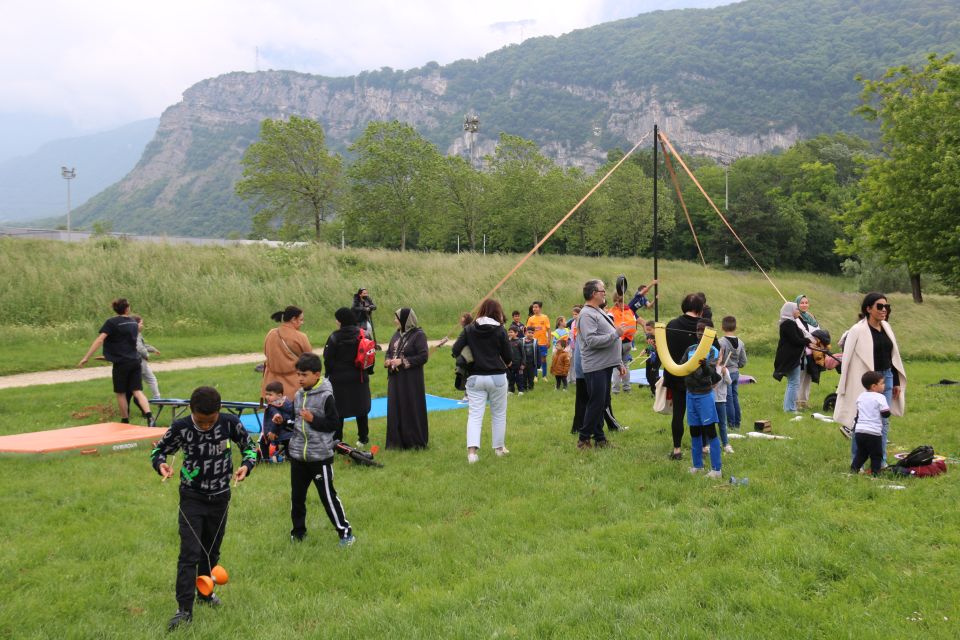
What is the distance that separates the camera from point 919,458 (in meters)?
7.01

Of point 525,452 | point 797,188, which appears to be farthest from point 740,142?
point 525,452

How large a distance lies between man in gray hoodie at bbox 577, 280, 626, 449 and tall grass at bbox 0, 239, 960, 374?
38.1 ft

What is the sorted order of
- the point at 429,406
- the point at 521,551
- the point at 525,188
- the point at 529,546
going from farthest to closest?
1. the point at 525,188
2. the point at 429,406
3. the point at 529,546
4. the point at 521,551

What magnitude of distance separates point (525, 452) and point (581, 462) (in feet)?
2.89

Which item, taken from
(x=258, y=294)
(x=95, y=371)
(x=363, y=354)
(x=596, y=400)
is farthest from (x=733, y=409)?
(x=258, y=294)

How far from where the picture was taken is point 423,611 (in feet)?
14.8

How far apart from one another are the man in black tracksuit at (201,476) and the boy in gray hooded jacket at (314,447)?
893 millimetres

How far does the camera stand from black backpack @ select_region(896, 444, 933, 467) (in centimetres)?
700

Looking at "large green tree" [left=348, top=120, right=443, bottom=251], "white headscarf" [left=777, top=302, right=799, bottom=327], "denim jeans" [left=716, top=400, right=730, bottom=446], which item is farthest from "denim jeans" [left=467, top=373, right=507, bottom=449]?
"large green tree" [left=348, top=120, right=443, bottom=251]

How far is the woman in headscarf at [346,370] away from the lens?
8797mm

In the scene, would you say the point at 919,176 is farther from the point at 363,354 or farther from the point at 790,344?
the point at 363,354

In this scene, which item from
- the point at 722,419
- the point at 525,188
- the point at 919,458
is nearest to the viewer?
the point at 919,458

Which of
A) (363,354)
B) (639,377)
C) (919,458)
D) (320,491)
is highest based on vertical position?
(363,354)

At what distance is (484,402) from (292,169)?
39.0 metres
